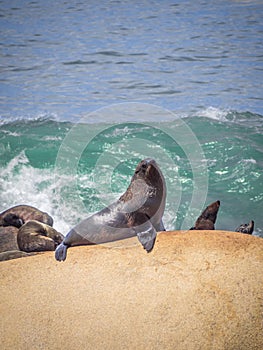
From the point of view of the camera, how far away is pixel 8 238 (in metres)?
7.81

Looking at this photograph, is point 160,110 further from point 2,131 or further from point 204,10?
point 204,10

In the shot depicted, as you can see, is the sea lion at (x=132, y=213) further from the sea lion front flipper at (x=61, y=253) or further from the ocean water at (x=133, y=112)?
the ocean water at (x=133, y=112)

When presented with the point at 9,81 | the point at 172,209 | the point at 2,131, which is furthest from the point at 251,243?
the point at 9,81

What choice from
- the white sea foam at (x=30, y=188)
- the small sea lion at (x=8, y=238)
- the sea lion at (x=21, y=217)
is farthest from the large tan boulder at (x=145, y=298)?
the white sea foam at (x=30, y=188)

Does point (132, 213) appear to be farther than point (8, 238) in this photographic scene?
No

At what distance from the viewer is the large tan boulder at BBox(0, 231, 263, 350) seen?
461cm

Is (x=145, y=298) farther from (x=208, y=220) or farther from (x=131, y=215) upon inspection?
(x=208, y=220)

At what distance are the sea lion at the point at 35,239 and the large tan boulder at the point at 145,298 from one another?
4.68 ft

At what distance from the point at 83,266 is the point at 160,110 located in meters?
10.7

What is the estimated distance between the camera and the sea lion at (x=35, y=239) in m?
6.73

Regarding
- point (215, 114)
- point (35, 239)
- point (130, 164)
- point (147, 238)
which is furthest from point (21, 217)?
point (215, 114)

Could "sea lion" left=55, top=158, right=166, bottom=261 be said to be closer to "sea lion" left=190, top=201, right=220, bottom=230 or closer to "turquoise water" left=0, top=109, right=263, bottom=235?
"sea lion" left=190, top=201, right=220, bottom=230

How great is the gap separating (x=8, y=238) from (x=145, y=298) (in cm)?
352

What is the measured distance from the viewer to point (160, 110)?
15.4 meters
